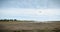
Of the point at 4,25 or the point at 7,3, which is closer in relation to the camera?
the point at 4,25

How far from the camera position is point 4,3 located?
82 cm

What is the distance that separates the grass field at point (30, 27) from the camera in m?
0.63

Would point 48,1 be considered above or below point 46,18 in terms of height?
above

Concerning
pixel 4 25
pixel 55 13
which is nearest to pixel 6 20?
pixel 4 25

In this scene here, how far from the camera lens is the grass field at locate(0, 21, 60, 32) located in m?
0.63

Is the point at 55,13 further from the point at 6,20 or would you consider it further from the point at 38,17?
the point at 6,20

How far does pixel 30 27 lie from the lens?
0.63 m

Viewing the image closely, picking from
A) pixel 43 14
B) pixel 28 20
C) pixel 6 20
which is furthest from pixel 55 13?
pixel 6 20

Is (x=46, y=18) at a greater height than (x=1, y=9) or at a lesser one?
lesser

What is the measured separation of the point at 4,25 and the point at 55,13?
0.47m

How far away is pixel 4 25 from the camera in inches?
25.1

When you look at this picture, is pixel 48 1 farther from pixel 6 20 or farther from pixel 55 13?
pixel 6 20

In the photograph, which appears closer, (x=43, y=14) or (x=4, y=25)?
(x=4, y=25)

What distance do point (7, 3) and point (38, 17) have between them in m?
0.34
